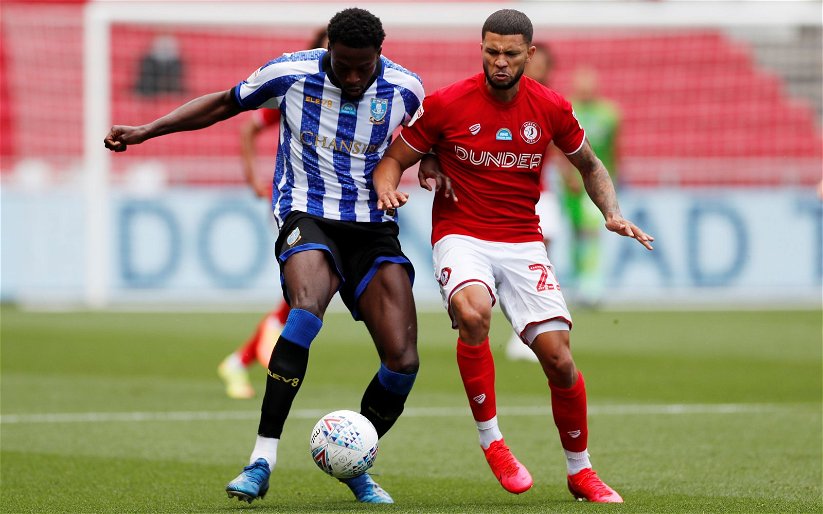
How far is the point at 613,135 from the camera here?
49.4ft

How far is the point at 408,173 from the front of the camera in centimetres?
1952

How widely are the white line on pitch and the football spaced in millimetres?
3039

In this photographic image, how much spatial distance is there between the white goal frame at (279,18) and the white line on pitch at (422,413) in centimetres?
847

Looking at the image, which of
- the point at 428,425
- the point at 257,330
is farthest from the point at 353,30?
the point at 257,330

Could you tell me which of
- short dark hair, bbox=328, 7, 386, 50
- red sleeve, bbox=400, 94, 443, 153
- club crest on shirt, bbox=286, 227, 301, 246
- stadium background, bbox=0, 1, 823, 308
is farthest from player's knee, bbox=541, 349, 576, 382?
stadium background, bbox=0, 1, 823, 308

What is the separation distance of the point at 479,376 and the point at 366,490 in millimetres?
693

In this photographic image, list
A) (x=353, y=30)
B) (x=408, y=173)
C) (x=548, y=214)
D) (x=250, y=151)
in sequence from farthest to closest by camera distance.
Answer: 1. (x=408, y=173)
2. (x=548, y=214)
3. (x=250, y=151)
4. (x=353, y=30)

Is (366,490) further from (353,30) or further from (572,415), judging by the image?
(353,30)

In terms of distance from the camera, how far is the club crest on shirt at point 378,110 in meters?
6.09

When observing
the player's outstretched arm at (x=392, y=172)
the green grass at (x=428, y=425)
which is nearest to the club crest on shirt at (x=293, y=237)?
the player's outstretched arm at (x=392, y=172)

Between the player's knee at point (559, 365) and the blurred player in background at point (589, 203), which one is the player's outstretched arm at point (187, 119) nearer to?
the player's knee at point (559, 365)

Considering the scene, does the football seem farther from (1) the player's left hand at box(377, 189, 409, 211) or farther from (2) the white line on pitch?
(2) the white line on pitch

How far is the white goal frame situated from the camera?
17.1 m

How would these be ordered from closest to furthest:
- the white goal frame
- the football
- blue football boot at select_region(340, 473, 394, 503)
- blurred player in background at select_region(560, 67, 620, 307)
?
the football, blue football boot at select_region(340, 473, 394, 503), blurred player in background at select_region(560, 67, 620, 307), the white goal frame
